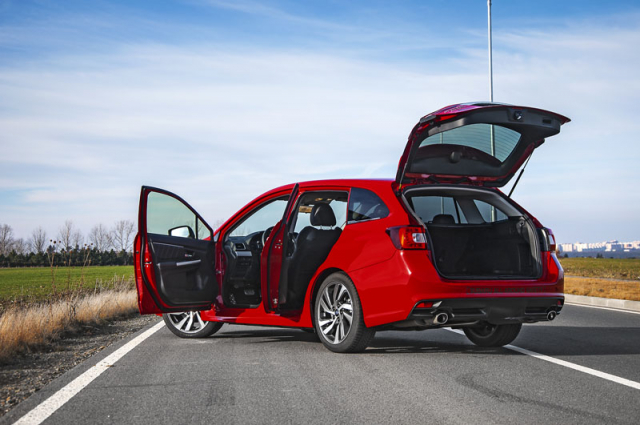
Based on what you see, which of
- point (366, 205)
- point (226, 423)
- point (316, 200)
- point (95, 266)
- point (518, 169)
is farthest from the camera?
point (95, 266)

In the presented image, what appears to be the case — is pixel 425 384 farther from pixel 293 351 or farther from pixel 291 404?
pixel 293 351

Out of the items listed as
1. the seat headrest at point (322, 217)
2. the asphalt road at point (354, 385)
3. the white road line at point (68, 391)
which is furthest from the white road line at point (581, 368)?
the white road line at point (68, 391)

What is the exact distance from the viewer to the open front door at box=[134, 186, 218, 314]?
23.0 feet

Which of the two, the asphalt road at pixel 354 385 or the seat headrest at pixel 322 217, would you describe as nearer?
the asphalt road at pixel 354 385

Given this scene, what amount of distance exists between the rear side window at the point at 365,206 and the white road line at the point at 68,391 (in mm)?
2712

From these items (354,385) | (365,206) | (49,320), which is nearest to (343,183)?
(365,206)

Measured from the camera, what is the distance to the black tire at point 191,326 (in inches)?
317

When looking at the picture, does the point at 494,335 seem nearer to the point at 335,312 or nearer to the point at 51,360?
the point at 335,312

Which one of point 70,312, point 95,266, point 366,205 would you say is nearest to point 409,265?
point 366,205

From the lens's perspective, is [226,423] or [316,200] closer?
[226,423]

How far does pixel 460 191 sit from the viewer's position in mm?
6785

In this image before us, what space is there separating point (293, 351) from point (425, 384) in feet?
6.80

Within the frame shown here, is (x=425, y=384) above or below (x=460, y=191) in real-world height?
below

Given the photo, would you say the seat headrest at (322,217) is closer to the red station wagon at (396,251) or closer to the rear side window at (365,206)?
the red station wagon at (396,251)
